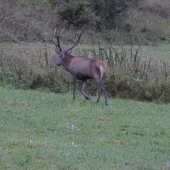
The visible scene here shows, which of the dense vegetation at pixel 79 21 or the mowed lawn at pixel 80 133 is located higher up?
the dense vegetation at pixel 79 21

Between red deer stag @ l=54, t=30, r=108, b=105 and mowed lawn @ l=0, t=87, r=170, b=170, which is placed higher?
red deer stag @ l=54, t=30, r=108, b=105

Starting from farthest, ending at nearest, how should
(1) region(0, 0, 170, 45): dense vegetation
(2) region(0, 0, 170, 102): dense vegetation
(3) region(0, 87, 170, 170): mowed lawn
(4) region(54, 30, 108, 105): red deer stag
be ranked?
(1) region(0, 0, 170, 45): dense vegetation < (2) region(0, 0, 170, 102): dense vegetation < (4) region(54, 30, 108, 105): red deer stag < (3) region(0, 87, 170, 170): mowed lawn

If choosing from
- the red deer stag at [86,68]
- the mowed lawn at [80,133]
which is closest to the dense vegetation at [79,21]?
the red deer stag at [86,68]

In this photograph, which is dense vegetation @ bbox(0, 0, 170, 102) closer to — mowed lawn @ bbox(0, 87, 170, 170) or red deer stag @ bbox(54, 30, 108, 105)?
mowed lawn @ bbox(0, 87, 170, 170)

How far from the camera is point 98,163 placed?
23.2ft

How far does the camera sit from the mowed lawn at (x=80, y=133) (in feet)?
23.3

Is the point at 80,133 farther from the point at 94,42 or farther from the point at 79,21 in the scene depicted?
the point at 79,21

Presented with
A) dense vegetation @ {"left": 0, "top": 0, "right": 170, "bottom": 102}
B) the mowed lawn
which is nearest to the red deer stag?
Answer: the mowed lawn

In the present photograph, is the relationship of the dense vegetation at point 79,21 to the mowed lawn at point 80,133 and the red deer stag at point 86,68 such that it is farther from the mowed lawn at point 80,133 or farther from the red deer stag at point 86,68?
the mowed lawn at point 80,133

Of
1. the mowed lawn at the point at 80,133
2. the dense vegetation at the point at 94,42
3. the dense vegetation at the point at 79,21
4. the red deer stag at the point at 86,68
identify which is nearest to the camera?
the mowed lawn at the point at 80,133

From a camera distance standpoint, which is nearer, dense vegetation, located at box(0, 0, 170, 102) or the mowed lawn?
the mowed lawn

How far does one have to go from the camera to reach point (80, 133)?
29.6ft

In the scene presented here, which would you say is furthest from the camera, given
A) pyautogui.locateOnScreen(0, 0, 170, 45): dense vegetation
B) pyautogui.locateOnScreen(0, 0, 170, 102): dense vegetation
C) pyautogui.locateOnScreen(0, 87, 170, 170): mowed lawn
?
pyautogui.locateOnScreen(0, 0, 170, 45): dense vegetation

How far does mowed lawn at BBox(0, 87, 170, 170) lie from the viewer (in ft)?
23.3
